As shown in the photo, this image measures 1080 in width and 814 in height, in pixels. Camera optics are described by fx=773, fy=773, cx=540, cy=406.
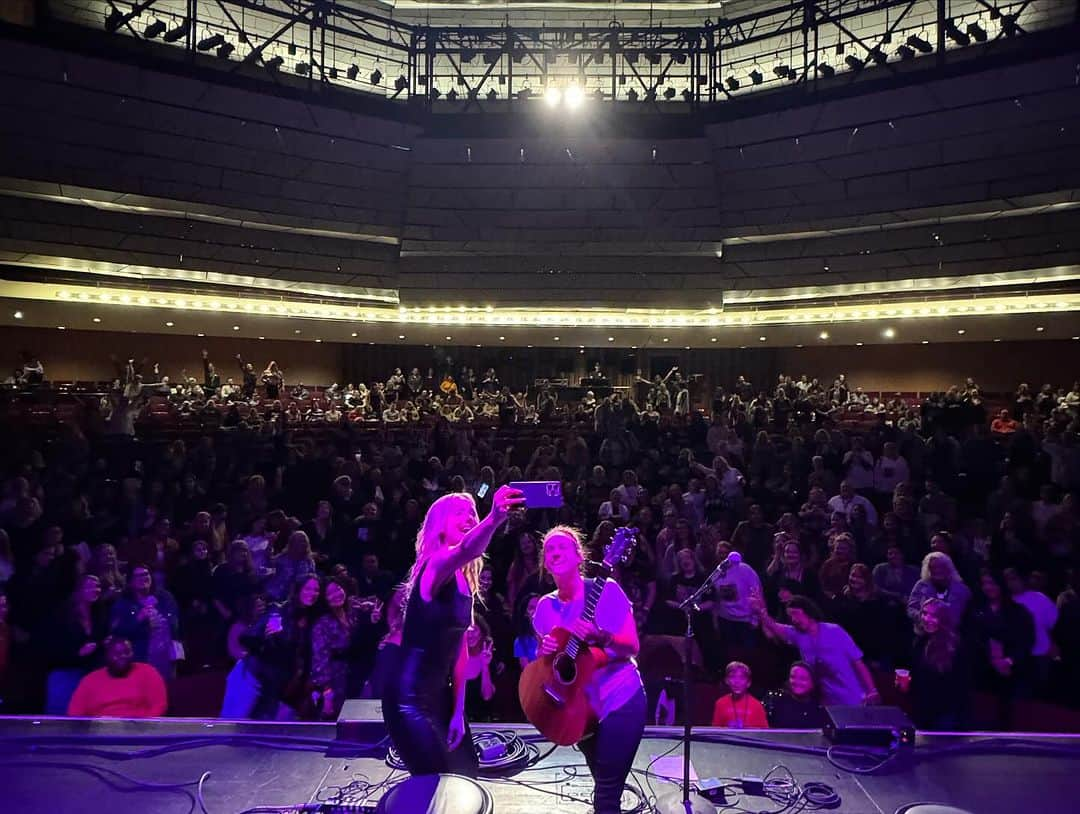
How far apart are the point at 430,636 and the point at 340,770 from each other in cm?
107

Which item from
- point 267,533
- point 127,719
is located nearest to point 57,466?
point 267,533

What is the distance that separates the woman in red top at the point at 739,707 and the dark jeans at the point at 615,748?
145cm

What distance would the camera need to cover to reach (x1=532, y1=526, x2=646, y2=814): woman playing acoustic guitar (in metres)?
2.54

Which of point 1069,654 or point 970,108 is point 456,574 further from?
point 970,108

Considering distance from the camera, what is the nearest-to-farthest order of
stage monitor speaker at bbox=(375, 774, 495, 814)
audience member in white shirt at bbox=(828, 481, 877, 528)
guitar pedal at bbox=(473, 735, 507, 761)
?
stage monitor speaker at bbox=(375, 774, 495, 814) → guitar pedal at bbox=(473, 735, 507, 761) → audience member in white shirt at bbox=(828, 481, 877, 528)

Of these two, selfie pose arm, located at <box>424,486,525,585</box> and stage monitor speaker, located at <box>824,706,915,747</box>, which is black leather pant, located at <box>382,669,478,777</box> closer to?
selfie pose arm, located at <box>424,486,525,585</box>

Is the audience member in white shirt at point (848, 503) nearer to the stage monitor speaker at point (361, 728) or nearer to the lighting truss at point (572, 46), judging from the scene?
the stage monitor speaker at point (361, 728)

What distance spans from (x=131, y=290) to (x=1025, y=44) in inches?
603

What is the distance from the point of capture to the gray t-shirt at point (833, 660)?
4043 mm

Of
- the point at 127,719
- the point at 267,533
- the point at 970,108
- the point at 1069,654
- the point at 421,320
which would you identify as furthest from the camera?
the point at 421,320

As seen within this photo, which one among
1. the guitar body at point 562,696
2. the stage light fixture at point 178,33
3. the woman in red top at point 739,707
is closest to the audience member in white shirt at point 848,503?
the woman in red top at point 739,707

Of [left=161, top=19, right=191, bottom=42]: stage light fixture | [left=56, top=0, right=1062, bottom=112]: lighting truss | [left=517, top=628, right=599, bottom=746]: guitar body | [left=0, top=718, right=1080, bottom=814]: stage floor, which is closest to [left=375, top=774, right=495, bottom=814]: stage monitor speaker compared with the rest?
Result: [left=517, top=628, right=599, bottom=746]: guitar body

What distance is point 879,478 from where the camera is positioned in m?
7.57

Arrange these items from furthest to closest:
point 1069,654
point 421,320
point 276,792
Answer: point 421,320, point 1069,654, point 276,792
